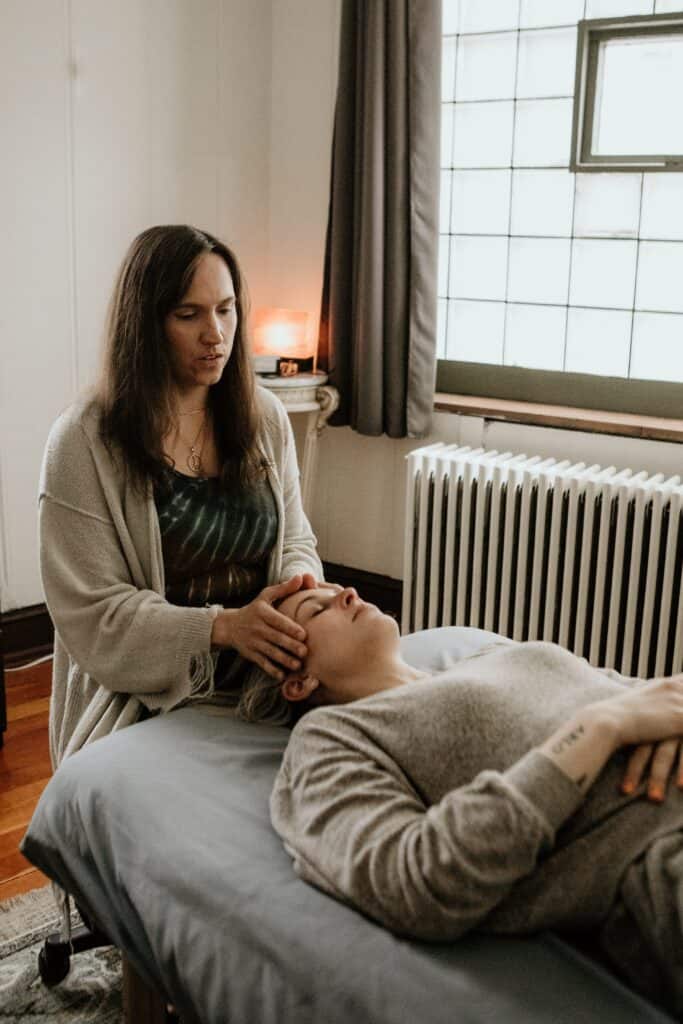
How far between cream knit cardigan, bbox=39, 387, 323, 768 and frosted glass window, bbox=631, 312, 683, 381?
199cm

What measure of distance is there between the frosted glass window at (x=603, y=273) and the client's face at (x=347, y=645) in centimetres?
210

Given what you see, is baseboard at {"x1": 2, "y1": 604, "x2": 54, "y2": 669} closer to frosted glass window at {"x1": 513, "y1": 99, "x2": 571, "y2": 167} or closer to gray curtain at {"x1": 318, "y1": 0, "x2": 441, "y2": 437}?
gray curtain at {"x1": 318, "y1": 0, "x2": 441, "y2": 437}

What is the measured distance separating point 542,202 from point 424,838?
8.91ft

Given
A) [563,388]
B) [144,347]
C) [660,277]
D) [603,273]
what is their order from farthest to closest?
[563,388]
[603,273]
[660,277]
[144,347]

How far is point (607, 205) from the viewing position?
130 inches

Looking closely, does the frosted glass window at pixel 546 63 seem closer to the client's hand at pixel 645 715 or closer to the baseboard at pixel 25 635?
the baseboard at pixel 25 635

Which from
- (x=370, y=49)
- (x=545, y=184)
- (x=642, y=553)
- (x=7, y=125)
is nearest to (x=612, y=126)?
(x=545, y=184)

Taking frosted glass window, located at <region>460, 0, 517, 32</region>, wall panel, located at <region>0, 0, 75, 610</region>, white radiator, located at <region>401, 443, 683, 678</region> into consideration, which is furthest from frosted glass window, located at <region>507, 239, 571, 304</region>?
wall panel, located at <region>0, 0, 75, 610</region>

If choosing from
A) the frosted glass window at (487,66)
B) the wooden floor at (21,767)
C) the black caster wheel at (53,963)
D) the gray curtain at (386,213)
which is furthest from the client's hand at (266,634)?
the frosted glass window at (487,66)

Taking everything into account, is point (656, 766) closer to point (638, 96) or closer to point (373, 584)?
point (638, 96)

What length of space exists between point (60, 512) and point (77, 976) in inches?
33.1

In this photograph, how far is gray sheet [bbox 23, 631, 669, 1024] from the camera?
3.67ft

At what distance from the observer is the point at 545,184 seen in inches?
135

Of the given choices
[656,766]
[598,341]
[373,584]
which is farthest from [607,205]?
[656,766]
